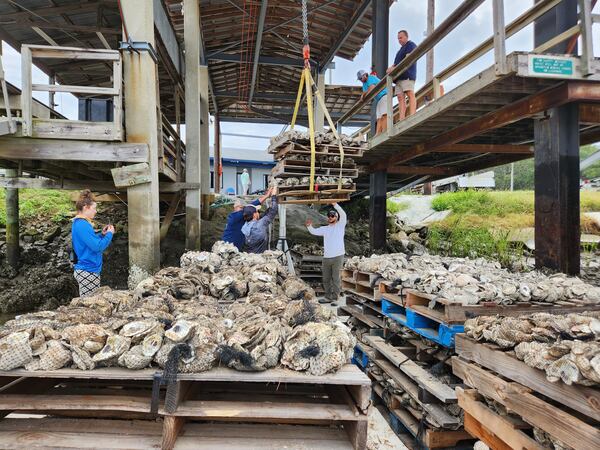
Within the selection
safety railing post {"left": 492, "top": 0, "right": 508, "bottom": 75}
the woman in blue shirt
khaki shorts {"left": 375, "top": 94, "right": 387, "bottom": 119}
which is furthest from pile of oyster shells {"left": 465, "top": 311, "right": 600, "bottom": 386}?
khaki shorts {"left": 375, "top": 94, "right": 387, "bottom": 119}

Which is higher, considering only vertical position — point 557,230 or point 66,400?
point 557,230

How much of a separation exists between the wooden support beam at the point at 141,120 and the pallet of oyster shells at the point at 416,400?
12.6 ft

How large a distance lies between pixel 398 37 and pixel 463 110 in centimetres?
341

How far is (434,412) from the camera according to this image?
3.39 metres

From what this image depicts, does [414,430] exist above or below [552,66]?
below

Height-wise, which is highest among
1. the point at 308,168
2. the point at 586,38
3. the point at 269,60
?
the point at 269,60

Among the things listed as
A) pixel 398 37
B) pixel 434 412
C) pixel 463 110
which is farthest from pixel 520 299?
pixel 398 37

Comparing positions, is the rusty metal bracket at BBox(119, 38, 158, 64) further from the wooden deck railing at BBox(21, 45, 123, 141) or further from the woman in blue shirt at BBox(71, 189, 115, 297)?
the woman in blue shirt at BBox(71, 189, 115, 297)

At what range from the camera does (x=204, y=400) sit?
2465 mm

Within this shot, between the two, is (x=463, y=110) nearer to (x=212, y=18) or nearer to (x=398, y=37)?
(x=398, y=37)

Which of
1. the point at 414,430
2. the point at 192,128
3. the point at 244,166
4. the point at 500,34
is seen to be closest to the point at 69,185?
the point at 192,128

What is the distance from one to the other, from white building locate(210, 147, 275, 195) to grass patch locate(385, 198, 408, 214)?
32.6ft

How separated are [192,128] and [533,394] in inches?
366

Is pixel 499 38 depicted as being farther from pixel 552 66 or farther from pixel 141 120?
pixel 141 120
